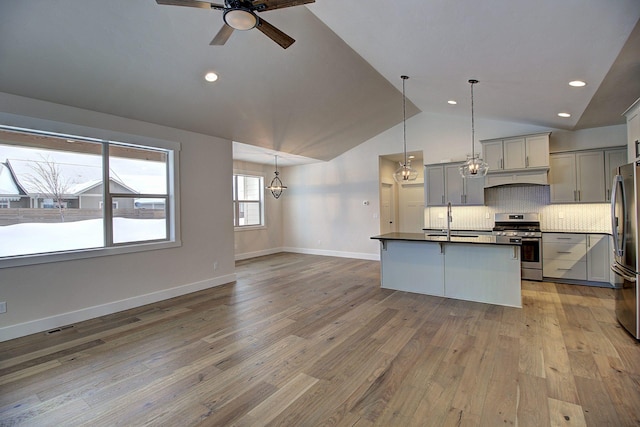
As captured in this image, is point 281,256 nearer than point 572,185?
No

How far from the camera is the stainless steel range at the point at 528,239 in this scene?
17.8 feet

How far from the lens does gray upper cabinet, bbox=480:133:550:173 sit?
212 inches

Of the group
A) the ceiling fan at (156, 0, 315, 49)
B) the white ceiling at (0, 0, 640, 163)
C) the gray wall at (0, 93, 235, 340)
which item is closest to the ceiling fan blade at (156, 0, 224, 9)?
the ceiling fan at (156, 0, 315, 49)

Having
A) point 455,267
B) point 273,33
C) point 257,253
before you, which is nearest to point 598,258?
point 455,267

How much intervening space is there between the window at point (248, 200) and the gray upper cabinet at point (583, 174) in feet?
22.8

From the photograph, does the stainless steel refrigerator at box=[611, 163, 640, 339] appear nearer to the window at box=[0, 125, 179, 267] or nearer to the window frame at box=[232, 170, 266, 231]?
the window at box=[0, 125, 179, 267]

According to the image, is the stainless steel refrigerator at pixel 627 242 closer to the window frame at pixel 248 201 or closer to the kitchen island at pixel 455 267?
the kitchen island at pixel 455 267

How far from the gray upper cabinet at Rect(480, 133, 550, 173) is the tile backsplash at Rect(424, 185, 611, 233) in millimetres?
599

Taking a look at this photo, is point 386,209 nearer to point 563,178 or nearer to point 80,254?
point 563,178

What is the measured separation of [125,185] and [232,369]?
3.27 m

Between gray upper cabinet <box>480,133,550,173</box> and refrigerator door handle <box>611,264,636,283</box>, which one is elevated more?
gray upper cabinet <box>480,133,550,173</box>

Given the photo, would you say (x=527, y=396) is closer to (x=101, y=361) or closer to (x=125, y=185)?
(x=101, y=361)

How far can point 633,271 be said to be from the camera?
3012 millimetres

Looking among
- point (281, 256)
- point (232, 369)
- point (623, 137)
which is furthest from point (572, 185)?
point (281, 256)
